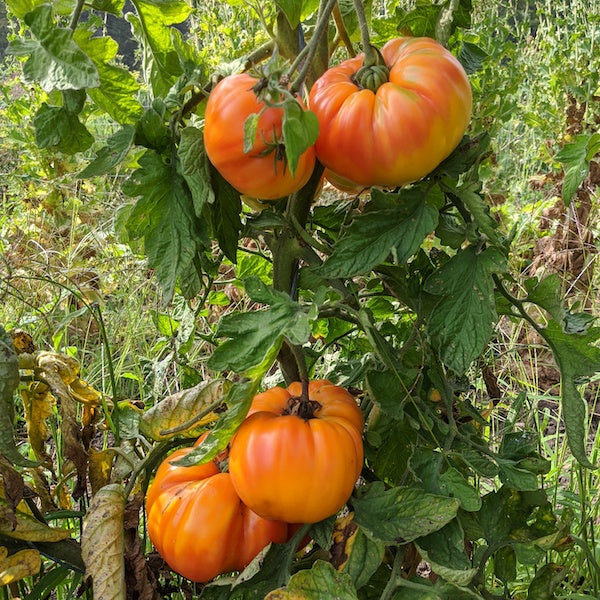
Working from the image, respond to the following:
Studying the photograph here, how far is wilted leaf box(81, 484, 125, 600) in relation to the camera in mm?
927

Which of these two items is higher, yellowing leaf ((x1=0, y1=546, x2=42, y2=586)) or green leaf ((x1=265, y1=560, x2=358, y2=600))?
green leaf ((x1=265, y1=560, x2=358, y2=600))

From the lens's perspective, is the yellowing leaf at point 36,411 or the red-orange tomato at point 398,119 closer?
the red-orange tomato at point 398,119

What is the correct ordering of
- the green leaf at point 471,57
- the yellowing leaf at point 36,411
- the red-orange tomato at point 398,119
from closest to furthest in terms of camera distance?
the red-orange tomato at point 398,119
the green leaf at point 471,57
the yellowing leaf at point 36,411

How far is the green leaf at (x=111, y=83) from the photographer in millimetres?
897

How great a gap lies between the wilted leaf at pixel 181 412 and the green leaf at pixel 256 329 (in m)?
0.23

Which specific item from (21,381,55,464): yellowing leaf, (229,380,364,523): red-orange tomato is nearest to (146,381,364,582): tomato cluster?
(229,380,364,523): red-orange tomato

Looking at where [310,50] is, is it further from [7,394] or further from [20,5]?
[7,394]

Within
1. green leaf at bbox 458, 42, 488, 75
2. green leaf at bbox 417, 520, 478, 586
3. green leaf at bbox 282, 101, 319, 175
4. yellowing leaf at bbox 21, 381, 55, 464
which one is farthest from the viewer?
yellowing leaf at bbox 21, 381, 55, 464

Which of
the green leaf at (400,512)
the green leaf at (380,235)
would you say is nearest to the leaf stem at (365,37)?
the green leaf at (380,235)

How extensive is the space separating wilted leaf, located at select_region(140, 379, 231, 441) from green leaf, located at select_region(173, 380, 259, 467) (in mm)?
172

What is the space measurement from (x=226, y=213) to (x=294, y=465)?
307mm

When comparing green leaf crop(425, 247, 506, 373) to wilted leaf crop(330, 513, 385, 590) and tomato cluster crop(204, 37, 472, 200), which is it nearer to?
tomato cluster crop(204, 37, 472, 200)

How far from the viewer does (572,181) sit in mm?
898

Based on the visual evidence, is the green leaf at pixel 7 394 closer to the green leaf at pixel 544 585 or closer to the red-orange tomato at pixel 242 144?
the red-orange tomato at pixel 242 144
